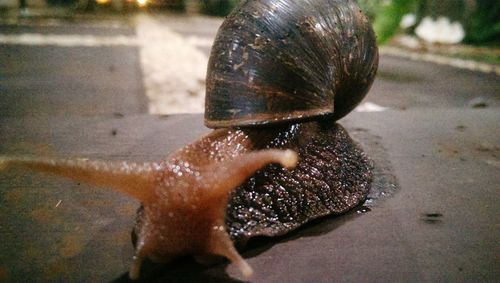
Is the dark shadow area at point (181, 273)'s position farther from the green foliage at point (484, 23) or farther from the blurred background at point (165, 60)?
the green foliage at point (484, 23)

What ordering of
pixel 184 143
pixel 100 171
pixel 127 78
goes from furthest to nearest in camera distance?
1. pixel 127 78
2. pixel 184 143
3. pixel 100 171

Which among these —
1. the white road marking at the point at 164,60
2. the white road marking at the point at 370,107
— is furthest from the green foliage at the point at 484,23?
the white road marking at the point at 370,107

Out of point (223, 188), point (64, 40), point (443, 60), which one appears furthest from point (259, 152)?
point (443, 60)

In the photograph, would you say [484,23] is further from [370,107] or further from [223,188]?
[223,188]

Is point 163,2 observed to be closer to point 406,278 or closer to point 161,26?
point 161,26

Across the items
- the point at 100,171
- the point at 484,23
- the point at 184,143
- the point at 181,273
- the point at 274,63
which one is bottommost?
the point at 184,143

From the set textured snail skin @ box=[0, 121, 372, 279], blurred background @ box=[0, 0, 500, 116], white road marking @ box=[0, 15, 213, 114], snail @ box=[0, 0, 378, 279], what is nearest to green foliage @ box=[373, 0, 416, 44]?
blurred background @ box=[0, 0, 500, 116]

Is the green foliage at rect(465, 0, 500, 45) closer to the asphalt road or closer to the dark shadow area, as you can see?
the asphalt road
